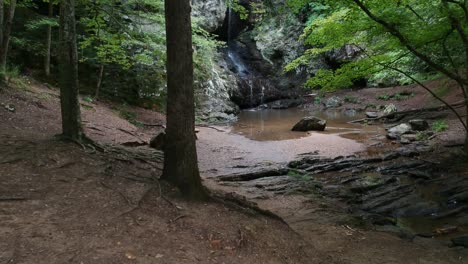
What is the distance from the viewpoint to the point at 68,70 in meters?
7.51

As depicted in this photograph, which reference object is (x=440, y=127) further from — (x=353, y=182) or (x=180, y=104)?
(x=180, y=104)

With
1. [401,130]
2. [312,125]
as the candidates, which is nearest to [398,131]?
[401,130]

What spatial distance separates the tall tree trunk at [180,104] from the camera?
6.12 meters

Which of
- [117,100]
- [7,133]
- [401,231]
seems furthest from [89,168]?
[117,100]

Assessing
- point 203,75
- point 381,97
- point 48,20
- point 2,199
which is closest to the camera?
point 2,199

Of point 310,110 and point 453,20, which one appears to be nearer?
point 453,20

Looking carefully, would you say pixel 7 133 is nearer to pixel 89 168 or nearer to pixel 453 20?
pixel 89 168

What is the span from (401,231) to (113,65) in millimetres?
17027

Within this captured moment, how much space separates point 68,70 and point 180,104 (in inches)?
111

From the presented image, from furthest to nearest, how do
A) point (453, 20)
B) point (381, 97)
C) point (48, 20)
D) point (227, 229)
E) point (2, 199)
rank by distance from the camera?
point (381, 97), point (48, 20), point (453, 20), point (227, 229), point (2, 199)

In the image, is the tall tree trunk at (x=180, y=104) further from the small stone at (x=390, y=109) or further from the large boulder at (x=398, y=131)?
the small stone at (x=390, y=109)

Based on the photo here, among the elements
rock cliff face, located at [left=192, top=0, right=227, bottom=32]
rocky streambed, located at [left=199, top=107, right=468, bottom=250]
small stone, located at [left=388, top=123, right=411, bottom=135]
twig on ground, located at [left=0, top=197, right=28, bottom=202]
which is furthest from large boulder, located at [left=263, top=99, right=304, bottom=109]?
twig on ground, located at [left=0, top=197, right=28, bottom=202]

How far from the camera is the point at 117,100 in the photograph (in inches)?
806

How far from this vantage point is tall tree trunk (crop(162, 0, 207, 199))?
6.12 metres
